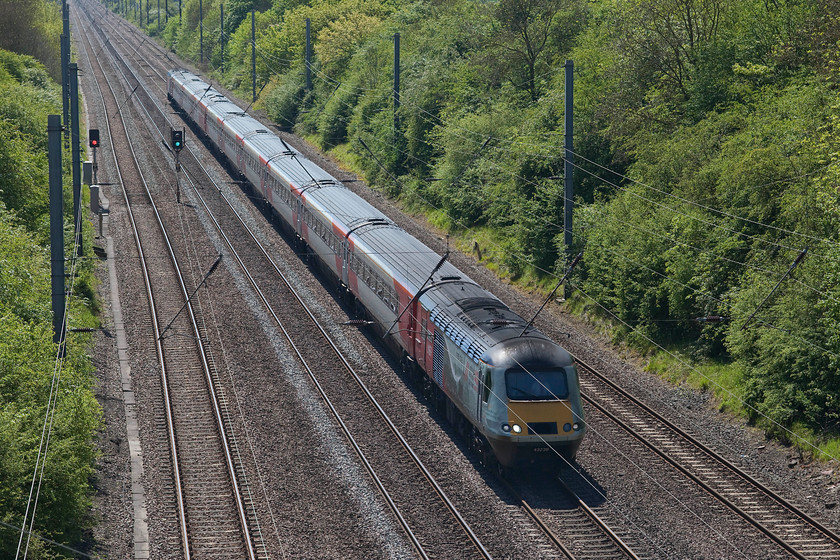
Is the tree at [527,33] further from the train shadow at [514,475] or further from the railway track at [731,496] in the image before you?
the railway track at [731,496]

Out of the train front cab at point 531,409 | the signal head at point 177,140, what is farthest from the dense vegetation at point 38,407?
the signal head at point 177,140

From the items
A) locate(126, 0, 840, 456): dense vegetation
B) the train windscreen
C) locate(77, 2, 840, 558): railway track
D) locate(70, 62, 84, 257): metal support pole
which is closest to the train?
the train windscreen

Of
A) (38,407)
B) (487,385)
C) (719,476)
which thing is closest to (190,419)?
(38,407)

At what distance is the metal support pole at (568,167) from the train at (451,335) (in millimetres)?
5491

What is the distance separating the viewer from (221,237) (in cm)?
3888

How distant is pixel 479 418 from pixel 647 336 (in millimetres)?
9298

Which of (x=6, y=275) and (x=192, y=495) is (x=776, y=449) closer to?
(x=192, y=495)

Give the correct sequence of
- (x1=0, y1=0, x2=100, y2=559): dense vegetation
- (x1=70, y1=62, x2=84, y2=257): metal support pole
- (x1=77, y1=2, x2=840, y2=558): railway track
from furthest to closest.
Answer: (x1=70, y1=62, x2=84, y2=257): metal support pole < (x1=77, y1=2, x2=840, y2=558): railway track < (x1=0, y1=0, x2=100, y2=559): dense vegetation

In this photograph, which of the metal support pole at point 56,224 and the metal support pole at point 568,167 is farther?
the metal support pole at point 568,167

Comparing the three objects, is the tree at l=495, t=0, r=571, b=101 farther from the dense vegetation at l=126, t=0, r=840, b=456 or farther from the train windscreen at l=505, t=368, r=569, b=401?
the train windscreen at l=505, t=368, r=569, b=401

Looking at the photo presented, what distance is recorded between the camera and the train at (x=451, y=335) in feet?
61.7

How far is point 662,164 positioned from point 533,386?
41.0 ft

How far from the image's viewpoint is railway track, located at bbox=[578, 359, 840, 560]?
17094 millimetres

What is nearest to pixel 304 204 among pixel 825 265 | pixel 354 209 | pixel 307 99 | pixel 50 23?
pixel 354 209
